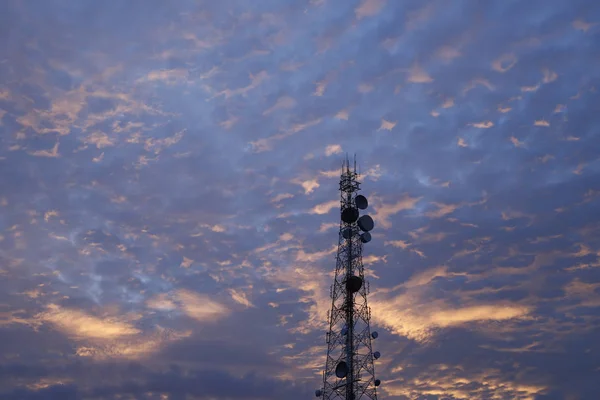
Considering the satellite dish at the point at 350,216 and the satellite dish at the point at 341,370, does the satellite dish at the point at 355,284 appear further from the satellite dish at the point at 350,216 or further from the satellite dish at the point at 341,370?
the satellite dish at the point at 341,370

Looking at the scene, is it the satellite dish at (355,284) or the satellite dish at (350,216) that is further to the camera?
the satellite dish at (350,216)

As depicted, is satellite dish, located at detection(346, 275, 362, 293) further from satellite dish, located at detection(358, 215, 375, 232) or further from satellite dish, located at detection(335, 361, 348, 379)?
satellite dish, located at detection(335, 361, 348, 379)

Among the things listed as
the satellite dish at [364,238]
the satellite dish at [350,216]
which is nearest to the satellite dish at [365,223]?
the satellite dish at [364,238]

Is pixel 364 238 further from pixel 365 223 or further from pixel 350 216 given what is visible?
pixel 350 216

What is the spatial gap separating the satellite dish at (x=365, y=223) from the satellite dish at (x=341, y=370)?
617 inches

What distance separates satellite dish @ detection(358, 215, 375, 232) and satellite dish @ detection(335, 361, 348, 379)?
51.4 ft

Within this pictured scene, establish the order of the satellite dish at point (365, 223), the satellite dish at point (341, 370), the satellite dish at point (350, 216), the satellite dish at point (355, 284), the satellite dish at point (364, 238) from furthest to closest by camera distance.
→ the satellite dish at point (350, 216)
the satellite dish at point (364, 238)
the satellite dish at point (365, 223)
the satellite dish at point (355, 284)
the satellite dish at point (341, 370)

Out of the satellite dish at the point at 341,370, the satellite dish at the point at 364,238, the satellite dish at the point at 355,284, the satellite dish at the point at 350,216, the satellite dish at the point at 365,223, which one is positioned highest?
the satellite dish at the point at 350,216

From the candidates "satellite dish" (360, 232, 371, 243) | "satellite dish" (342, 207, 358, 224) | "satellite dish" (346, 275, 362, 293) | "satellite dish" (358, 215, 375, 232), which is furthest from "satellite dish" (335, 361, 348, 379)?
"satellite dish" (342, 207, 358, 224)

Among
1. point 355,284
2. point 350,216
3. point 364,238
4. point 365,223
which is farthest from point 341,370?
point 350,216

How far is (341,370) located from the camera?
7256cm

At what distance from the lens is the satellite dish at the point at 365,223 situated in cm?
7750

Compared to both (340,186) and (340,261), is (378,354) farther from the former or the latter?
(340,186)

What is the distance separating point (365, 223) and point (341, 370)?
56.4ft
